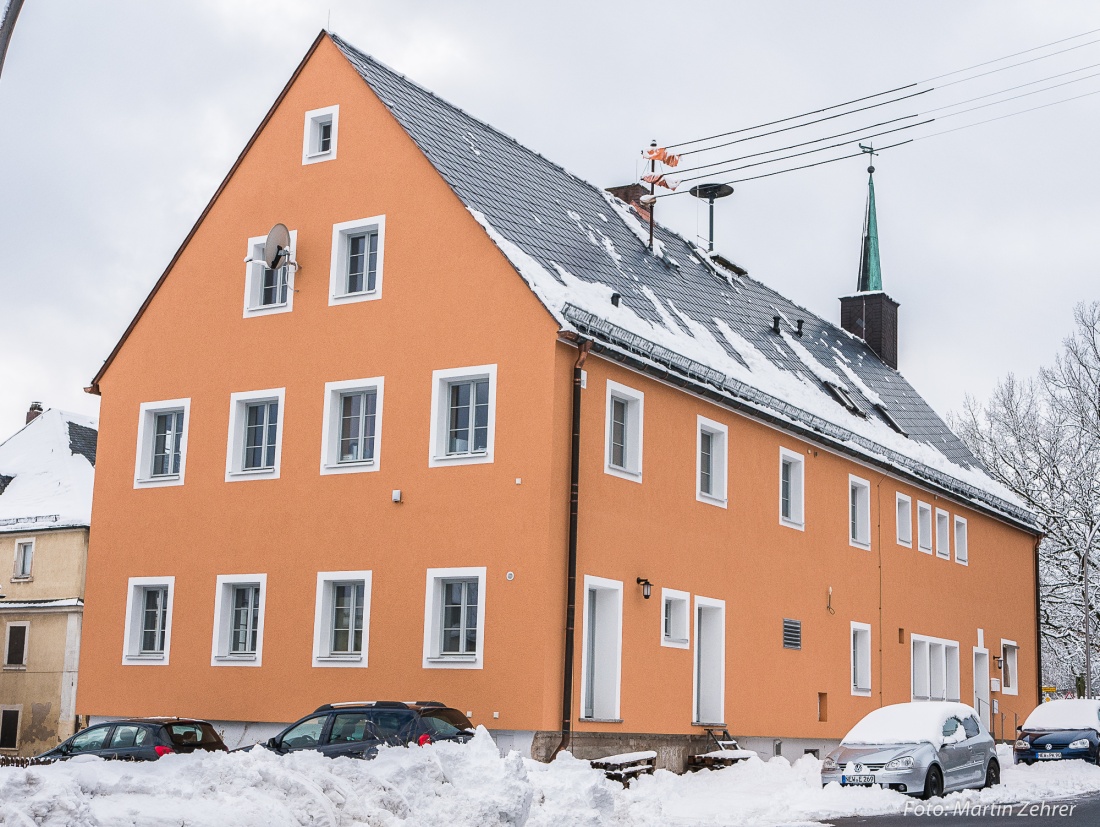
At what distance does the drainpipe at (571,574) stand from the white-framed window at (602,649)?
0.48m

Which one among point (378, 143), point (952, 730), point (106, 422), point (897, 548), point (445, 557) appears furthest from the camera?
point (897, 548)

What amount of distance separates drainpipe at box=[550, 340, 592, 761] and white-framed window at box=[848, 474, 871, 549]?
11.0 meters

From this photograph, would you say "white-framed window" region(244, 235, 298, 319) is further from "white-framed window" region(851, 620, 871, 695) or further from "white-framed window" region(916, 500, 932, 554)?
"white-framed window" region(916, 500, 932, 554)

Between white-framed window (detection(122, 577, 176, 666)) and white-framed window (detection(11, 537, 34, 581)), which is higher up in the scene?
white-framed window (detection(11, 537, 34, 581))

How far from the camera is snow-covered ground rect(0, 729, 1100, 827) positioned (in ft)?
35.9

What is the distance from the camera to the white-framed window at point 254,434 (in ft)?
83.9

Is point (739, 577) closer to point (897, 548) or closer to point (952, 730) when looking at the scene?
point (952, 730)

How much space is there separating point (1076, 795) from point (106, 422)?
1889 centimetres

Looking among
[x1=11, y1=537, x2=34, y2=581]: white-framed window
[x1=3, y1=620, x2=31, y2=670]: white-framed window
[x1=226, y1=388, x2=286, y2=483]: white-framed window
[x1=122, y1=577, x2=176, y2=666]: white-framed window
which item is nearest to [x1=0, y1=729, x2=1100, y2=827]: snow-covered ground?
[x1=226, y1=388, x2=286, y2=483]: white-framed window

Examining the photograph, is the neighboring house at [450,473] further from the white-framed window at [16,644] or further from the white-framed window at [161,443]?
the white-framed window at [16,644]

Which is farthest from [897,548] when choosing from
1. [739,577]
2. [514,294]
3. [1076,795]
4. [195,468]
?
[195,468]

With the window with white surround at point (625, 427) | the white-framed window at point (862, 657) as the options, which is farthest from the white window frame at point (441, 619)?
the white-framed window at point (862, 657)

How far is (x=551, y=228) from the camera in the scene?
27.1 meters

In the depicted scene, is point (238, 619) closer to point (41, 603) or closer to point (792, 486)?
point (792, 486)
